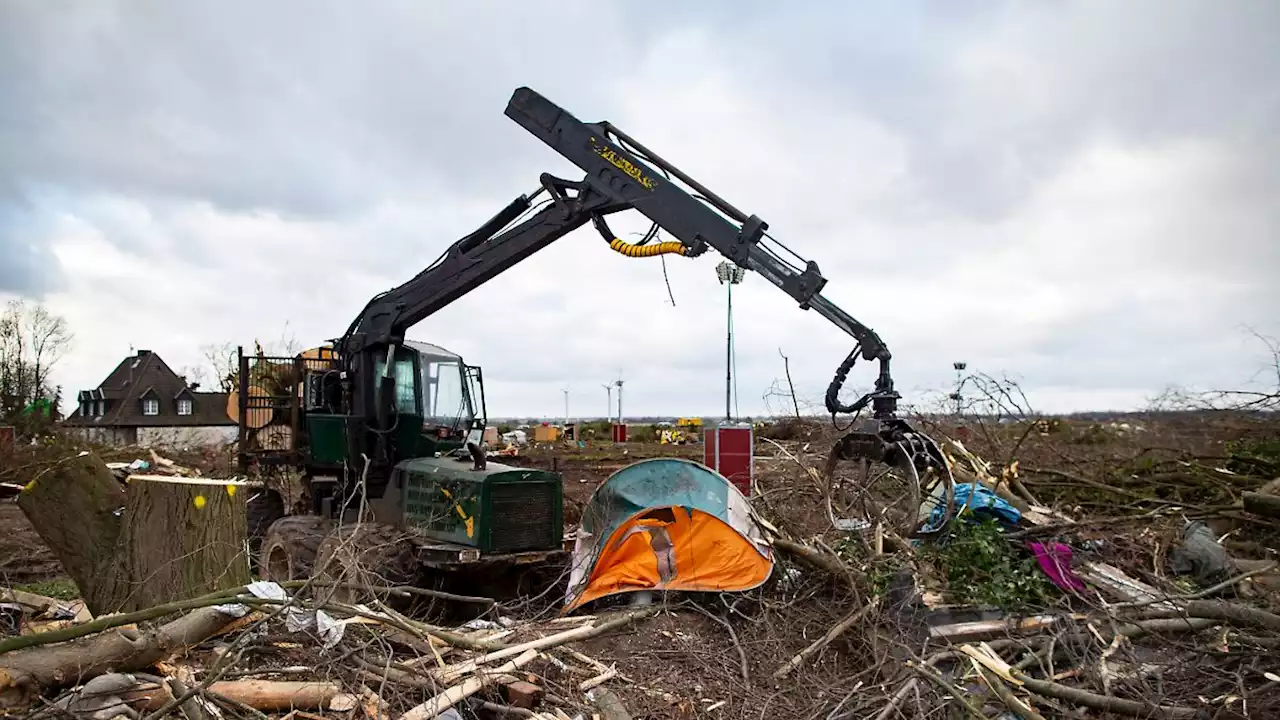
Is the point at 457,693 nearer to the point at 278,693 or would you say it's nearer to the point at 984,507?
the point at 278,693

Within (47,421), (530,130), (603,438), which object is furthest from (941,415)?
(603,438)

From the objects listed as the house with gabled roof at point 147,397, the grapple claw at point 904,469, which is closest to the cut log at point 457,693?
the grapple claw at point 904,469

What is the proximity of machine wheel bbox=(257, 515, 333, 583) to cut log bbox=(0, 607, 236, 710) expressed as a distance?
3691mm

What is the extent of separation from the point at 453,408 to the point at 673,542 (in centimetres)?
384

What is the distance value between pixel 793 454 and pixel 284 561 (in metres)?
5.16

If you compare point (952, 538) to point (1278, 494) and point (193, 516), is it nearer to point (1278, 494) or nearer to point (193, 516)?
point (1278, 494)

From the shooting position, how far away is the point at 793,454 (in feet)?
30.5

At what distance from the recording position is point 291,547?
8523 millimetres

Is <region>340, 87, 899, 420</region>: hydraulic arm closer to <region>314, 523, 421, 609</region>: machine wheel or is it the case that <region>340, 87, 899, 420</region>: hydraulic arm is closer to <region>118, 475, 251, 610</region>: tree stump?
<region>314, 523, 421, 609</region>: machine wheel

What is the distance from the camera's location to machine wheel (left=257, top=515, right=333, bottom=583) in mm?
8430

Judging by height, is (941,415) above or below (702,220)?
below

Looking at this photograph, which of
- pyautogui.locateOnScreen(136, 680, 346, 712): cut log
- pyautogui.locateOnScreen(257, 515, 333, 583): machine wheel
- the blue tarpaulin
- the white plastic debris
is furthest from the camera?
pyautogui.locateOnScreen(257, 515, 333, 583): machine wheel

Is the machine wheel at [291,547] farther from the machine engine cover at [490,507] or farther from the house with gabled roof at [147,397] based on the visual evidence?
the house with gabled roof at [147,397]

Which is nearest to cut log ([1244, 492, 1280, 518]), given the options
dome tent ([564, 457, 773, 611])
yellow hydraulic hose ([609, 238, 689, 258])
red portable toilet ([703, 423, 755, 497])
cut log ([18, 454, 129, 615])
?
dome tent ([564, 457, 773, 611])
